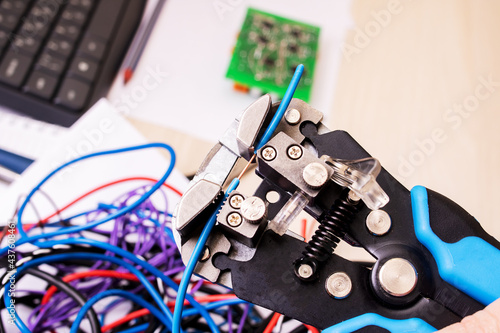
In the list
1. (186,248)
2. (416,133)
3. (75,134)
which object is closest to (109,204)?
(75,134)

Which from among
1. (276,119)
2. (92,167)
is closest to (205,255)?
(276,119)

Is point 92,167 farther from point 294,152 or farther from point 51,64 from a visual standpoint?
point 294,152

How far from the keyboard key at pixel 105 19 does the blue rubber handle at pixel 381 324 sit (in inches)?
23.7

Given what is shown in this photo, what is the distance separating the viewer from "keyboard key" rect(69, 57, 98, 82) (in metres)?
0.66

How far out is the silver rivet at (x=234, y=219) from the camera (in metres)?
0.33

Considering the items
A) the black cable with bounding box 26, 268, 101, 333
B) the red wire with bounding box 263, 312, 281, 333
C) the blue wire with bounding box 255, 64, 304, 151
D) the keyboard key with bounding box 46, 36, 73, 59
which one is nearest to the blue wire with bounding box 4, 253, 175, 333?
the black cable with bounding box 26, 268, 101, 333

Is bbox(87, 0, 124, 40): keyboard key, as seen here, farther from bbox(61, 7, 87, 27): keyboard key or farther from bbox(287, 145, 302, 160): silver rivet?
bbox(287, 145, 302, 160): silver rivet

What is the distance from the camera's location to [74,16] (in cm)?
70

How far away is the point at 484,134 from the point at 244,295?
1.76ft

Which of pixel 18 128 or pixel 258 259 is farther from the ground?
pixel 258 259

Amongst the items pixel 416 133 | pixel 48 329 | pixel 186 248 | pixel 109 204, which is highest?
pixel 416 133

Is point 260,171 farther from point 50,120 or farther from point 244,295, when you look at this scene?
point 50,120

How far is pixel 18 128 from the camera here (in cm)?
65

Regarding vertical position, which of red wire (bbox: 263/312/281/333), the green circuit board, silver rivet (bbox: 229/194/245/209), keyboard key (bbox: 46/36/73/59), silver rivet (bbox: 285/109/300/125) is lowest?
red wire (bbox: 263/312/281/333)
